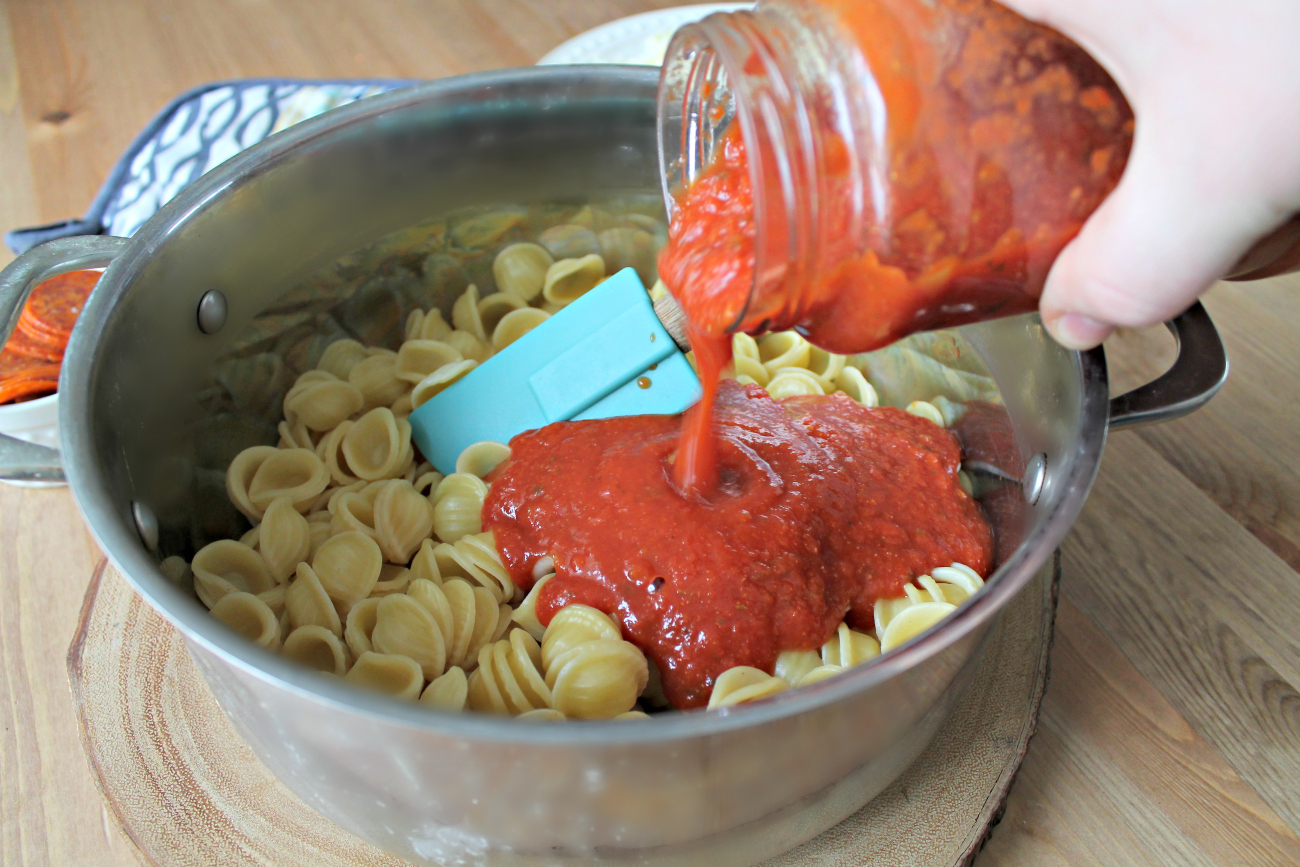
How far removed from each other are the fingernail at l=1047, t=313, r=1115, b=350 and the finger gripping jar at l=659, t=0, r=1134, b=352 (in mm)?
48

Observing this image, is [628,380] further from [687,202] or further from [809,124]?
[809,124]

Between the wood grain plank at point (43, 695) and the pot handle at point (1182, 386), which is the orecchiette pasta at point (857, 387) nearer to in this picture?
the pot handle at point (1182, 386)

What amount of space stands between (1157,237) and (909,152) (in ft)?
0.83

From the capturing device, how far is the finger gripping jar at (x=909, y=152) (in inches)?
38.4

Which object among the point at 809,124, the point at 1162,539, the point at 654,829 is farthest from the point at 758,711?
the point at 1162,539

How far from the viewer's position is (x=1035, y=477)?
1438mm

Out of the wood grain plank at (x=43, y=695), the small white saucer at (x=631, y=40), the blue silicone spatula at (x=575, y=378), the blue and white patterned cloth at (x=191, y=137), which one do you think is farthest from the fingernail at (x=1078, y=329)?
the blue and white patterned cloth at (x=191, y=137)

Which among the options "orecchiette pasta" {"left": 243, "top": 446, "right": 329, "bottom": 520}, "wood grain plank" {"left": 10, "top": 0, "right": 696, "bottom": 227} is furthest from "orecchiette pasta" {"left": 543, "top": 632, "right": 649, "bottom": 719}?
"wood grain plank" {"left": 10, "top": 0, "right": 696, "bottom": 227}

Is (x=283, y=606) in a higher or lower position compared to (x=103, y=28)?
lower

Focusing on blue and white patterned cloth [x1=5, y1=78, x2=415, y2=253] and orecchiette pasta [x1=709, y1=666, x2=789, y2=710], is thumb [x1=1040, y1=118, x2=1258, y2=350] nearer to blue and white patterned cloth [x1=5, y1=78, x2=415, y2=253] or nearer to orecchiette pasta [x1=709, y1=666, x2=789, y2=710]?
orecchiette pasta [x1=709, y1=666, x2=789, y2=710]

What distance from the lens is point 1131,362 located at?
83.4 inches

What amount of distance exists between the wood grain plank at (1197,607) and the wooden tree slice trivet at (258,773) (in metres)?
0.22

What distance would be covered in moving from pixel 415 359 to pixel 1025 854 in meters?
1.45

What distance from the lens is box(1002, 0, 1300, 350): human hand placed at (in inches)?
31.2
